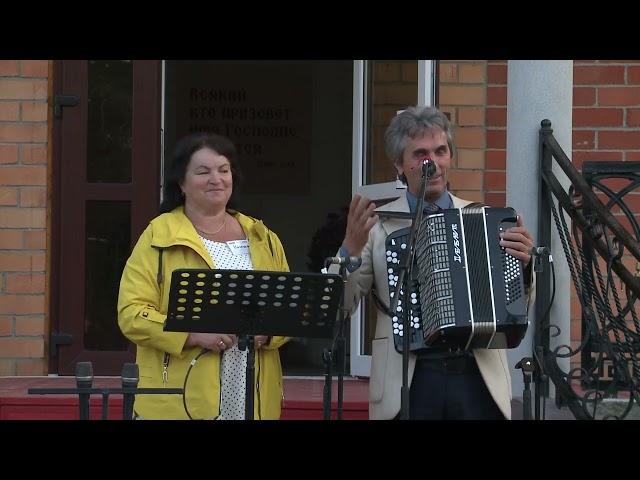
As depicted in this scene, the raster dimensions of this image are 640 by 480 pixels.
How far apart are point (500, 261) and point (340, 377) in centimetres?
76

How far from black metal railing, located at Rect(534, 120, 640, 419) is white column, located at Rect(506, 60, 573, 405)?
5 centimetres

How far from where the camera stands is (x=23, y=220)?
6.68 m

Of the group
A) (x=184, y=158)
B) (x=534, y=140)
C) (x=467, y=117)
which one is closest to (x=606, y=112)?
(x=467, y=117)

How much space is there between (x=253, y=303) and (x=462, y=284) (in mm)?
723

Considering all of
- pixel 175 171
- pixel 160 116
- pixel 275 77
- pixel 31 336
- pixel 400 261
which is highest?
pixel 275 77

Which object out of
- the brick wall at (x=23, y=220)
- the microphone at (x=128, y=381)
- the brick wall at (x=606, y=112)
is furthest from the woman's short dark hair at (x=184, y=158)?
the brick wall at (x=606, y=112)

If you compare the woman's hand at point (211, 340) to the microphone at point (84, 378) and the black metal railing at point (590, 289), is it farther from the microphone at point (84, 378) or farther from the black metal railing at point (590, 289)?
the black metal railing at point (590, 289)

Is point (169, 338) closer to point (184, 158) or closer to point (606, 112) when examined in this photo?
point (184, 158)

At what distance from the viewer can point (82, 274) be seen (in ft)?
22.4

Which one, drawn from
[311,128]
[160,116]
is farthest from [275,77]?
[160,116]

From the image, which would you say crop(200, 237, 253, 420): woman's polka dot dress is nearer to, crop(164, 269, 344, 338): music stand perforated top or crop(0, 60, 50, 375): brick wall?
crop(164, 269, 344, 338): music stand perforated top

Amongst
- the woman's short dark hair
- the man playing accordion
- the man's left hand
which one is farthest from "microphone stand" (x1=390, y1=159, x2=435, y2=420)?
the woman's short dark hair

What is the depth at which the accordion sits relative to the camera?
13.5 ft
